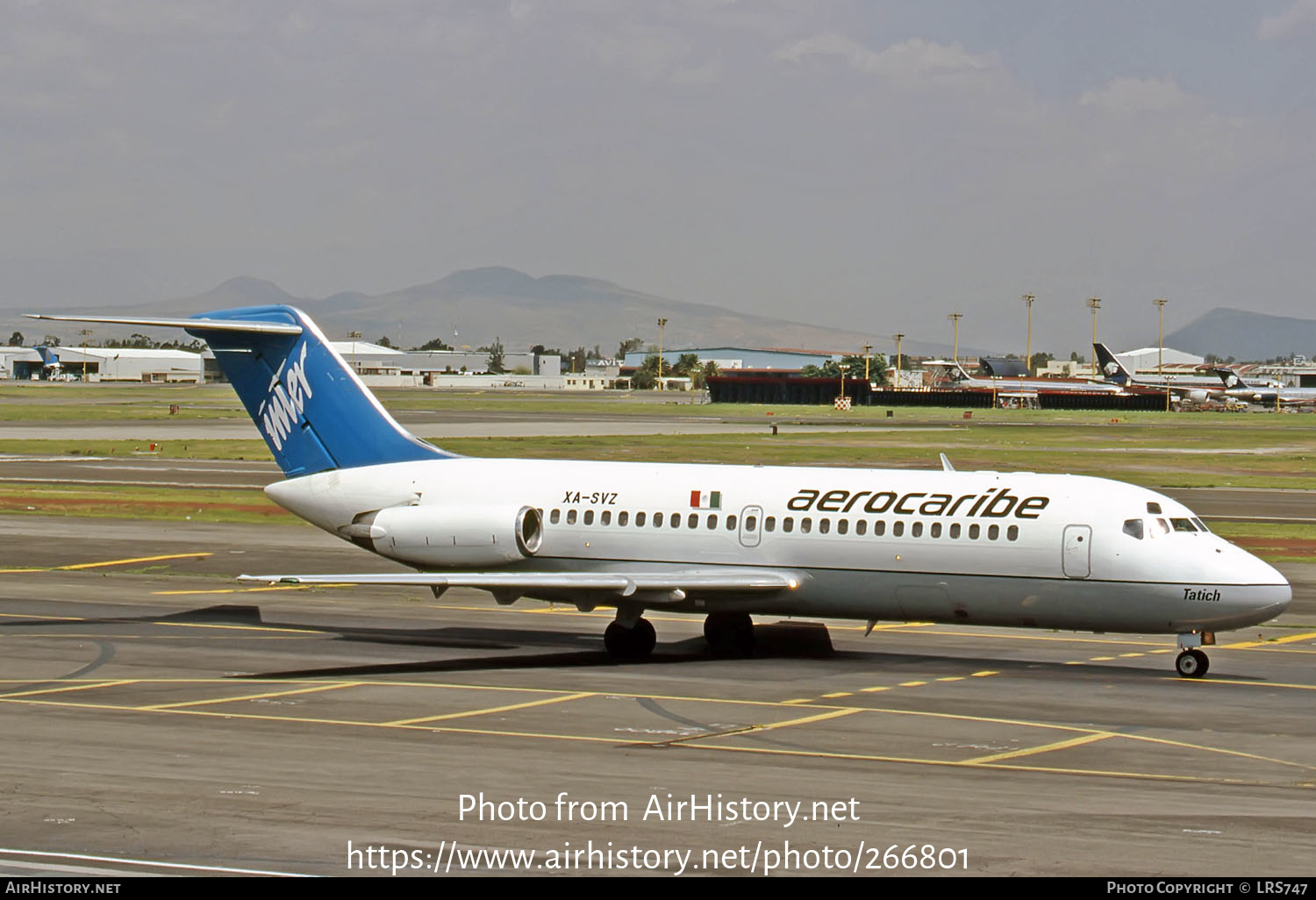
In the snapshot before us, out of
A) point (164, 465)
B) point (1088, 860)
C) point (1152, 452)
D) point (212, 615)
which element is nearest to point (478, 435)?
point (164, 465)

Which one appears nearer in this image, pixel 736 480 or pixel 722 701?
pixel 722 701

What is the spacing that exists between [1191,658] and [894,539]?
578 cm

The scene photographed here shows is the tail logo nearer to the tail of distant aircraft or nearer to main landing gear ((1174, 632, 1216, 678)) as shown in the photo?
the tail of distant aircraft

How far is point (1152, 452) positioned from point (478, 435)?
1789 inches

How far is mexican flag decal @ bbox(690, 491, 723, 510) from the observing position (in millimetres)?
31234

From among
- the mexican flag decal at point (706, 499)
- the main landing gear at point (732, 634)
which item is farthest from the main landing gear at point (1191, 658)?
the mexican flag decal at point (706, 499)

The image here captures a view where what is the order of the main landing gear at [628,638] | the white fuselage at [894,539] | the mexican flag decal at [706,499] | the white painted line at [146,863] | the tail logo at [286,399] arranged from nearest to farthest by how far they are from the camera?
the white painted line at [146,863] < the white fuselage at [894,539] < the main landing gear at [628,638] < the mexican flag decal at [706,499] < the tail logo at [286,399]

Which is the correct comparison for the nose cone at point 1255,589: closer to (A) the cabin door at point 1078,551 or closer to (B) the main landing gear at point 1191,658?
(B) the main landing gear at point 1191,658

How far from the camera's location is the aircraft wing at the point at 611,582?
1168 inches

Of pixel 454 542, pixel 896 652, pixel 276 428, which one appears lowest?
pixel 896 652

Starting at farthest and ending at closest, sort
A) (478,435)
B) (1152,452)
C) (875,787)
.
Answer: (478,435) < (1152,452) < (875,787)

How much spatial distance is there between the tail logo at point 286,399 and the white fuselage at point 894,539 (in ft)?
9.85
